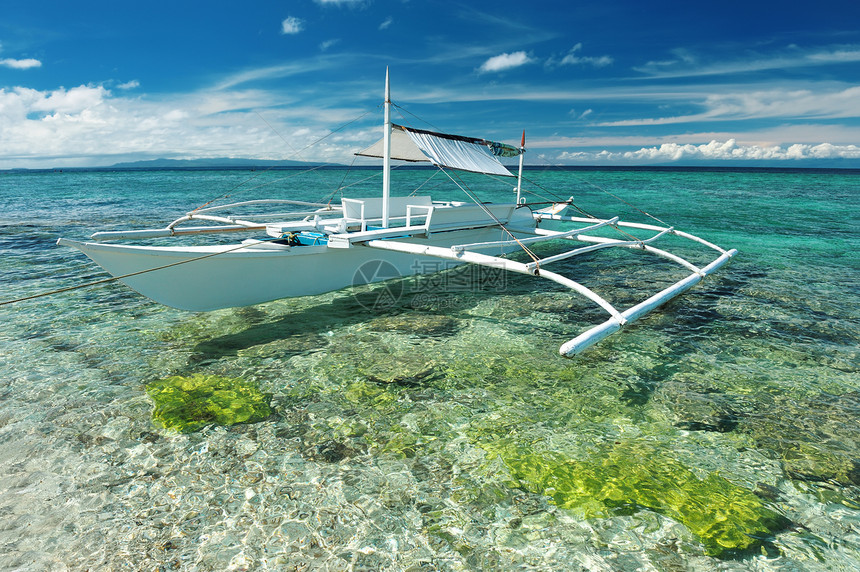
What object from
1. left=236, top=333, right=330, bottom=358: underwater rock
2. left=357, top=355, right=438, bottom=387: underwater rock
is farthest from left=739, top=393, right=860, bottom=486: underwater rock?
left=236, top=333, right=330, bottom=358: underwater rock

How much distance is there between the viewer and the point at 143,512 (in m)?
3.70

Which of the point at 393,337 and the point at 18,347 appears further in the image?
the point at 393,337

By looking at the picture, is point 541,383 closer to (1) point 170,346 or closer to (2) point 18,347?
(1) point 170,346

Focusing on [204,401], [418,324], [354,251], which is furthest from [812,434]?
[354,251]

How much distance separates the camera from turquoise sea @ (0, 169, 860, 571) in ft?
11.4

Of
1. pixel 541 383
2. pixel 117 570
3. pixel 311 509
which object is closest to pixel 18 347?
pixel 117 570

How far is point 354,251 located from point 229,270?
2445mm

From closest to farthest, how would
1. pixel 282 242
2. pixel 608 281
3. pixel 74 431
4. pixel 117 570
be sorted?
pixel 117 570, pixel 74 431, pixel 282 242, pixel 608 281

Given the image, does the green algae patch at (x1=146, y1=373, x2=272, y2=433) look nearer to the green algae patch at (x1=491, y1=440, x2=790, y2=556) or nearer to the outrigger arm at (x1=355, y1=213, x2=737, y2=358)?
the green algae patch at (x1=491, y1=440, x2=790, y2=556)

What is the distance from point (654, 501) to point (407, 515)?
2.12m

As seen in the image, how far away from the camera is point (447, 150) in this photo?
973 cm

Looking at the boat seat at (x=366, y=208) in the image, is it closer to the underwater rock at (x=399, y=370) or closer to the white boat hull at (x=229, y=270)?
the white boat hull at (x=229, y=270)

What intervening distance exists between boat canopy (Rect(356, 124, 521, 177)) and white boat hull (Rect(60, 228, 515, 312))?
2287 mm

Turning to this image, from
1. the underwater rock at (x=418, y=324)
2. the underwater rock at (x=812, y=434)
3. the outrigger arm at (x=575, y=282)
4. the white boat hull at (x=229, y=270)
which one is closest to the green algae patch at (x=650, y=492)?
the underwater rock at (x=812, y=434)
